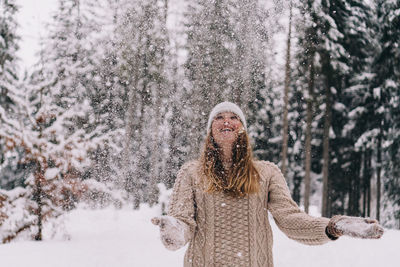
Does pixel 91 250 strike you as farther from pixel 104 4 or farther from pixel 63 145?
pixel 104 4

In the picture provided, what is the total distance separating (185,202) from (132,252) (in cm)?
701

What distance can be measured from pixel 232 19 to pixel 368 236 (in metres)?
15.4

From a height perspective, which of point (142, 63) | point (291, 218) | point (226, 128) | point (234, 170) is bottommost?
point (291, 218)

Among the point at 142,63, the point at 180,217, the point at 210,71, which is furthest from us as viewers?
the point at 142,63

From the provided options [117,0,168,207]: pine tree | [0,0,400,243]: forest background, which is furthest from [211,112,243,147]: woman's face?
[117,0,168,207]: pine tree

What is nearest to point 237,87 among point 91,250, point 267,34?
point 267,34

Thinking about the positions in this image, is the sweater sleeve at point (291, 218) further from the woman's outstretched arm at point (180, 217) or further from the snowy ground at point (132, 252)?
the snowy ground at point (132, 252)

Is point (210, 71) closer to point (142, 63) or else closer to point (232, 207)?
point (142, 63)

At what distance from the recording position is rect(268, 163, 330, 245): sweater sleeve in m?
2.00

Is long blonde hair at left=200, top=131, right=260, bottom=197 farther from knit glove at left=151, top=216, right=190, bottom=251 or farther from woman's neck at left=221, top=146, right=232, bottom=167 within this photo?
knit glove at left=151, top=216, right=190, bottom=251

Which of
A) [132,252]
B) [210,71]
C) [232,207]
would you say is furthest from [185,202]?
[210,71]

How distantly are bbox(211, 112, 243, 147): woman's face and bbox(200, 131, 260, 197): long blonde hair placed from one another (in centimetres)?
3

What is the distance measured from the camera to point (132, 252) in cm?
874

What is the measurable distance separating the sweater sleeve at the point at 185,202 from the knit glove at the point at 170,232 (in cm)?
17
